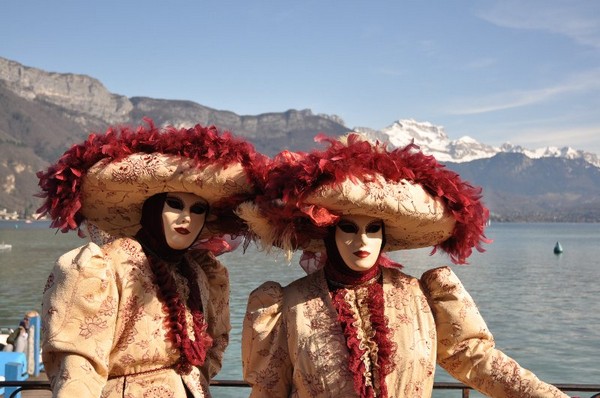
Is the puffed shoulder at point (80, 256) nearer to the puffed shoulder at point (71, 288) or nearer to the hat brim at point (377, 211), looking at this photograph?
the puffed shoulder at point (71, 288)

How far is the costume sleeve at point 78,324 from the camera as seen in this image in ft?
8.59

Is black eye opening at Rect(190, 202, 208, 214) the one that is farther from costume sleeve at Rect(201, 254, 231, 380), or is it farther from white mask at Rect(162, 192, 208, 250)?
Answer: costume sleeve at Rect(201, 254, 231, 380)

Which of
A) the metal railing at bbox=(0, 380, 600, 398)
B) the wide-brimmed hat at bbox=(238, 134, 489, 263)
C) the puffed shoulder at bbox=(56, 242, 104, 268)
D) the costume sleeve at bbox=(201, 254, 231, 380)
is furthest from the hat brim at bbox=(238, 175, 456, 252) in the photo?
the metal railing at bbox=(0, 380, 600, 398)

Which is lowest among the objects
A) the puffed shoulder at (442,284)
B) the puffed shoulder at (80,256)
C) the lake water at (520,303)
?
the lake water at (520,303)

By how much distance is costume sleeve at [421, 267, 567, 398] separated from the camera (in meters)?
2.88

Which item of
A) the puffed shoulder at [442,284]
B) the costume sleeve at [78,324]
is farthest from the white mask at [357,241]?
the costume sleeve at [78,324]

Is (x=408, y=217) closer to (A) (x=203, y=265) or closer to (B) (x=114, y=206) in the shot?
(A) (x=203, y=265)

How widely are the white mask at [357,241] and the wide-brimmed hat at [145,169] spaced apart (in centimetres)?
40

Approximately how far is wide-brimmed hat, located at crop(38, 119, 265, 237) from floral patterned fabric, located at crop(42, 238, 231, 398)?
223 millimetres

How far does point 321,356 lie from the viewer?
9.15 ft

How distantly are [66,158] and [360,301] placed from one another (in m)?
1.28

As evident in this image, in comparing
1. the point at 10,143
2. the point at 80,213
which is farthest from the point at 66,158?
the point at 10,143

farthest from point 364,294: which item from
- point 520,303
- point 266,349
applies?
point 520,303

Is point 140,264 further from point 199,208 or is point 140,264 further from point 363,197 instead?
point 363,197
